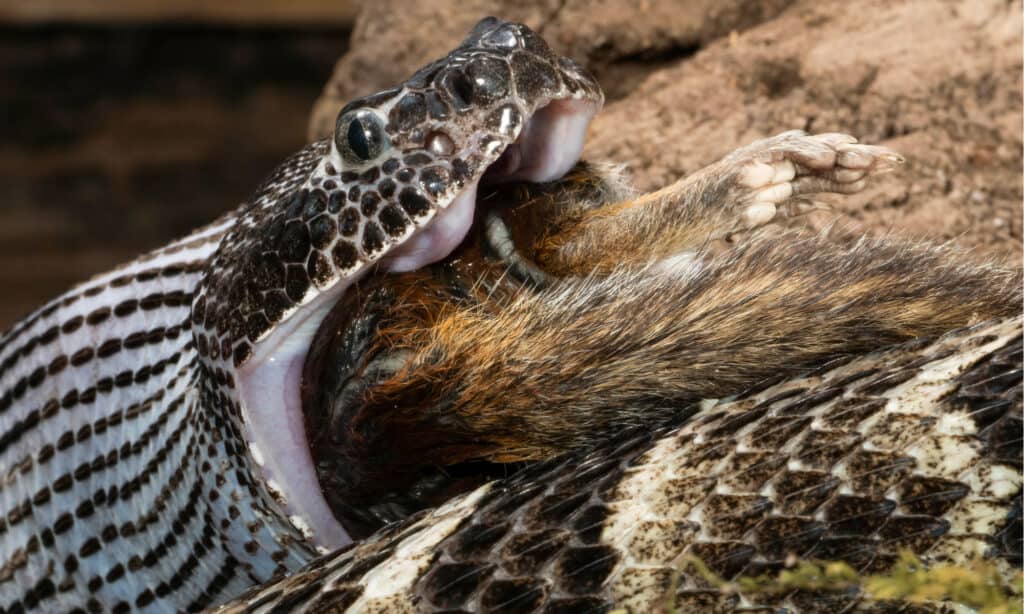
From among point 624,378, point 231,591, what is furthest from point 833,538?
point 231,591

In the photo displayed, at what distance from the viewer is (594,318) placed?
Answer: 236 centimetres

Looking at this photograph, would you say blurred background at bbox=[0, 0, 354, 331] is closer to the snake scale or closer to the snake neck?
the snake neck

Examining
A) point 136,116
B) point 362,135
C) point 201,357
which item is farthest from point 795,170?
point 136,116

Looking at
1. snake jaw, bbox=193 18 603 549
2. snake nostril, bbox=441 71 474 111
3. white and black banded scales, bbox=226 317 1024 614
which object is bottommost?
white and black banded scales, bbox=226 317 1024 614

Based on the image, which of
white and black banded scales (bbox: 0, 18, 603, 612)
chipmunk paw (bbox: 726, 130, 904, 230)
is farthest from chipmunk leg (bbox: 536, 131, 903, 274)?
white and black banded scales (bbox: 0, 18, 603, 612)

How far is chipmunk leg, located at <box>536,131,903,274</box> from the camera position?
8.35ft

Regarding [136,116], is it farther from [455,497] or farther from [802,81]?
[455,497]

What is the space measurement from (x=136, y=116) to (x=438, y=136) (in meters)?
7.27

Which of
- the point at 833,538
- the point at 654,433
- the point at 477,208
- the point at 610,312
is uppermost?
the point at 477,208

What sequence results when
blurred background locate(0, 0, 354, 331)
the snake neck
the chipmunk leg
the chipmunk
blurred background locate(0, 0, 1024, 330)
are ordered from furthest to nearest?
1. blurred background locate(0, 0, 354, 331)
2. blurred background locate(0, 0, 1024, 330)
3. the snake neck
4. the chipmunk leg
5. the chipmunk

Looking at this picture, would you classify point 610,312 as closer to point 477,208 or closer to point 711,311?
point 711,311

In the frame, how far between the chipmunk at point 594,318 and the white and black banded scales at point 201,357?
146 millimetres

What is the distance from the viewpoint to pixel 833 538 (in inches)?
72.0

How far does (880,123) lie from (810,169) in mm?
1049
